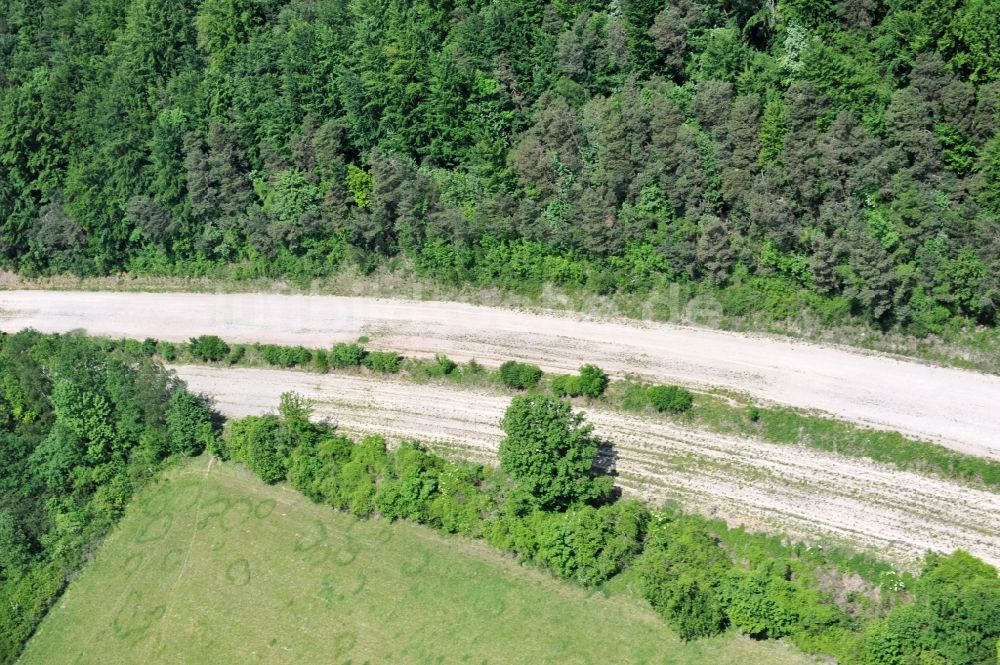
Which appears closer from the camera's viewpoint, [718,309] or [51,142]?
[718,309]

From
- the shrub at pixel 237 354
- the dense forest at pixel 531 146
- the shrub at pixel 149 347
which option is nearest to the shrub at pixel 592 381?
the dense forest at pixel 531 146

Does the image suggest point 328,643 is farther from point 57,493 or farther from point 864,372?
point 864,372

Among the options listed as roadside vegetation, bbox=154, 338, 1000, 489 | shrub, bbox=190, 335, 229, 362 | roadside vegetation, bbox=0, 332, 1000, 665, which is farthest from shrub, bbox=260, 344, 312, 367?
shrub, bbox=190, 335, 229, 362

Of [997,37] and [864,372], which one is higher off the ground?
[997,37]

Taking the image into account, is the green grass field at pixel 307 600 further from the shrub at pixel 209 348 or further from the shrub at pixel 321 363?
the shrub at pixel 321 363

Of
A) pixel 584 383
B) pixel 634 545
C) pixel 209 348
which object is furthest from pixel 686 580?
pixel 209 348

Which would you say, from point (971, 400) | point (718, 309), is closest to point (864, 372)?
point (971, 400)

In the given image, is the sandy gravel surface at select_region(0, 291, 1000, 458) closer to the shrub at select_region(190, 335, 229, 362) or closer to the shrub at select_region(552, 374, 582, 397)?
the shrub at select_region(190, 335, 229, 362)
